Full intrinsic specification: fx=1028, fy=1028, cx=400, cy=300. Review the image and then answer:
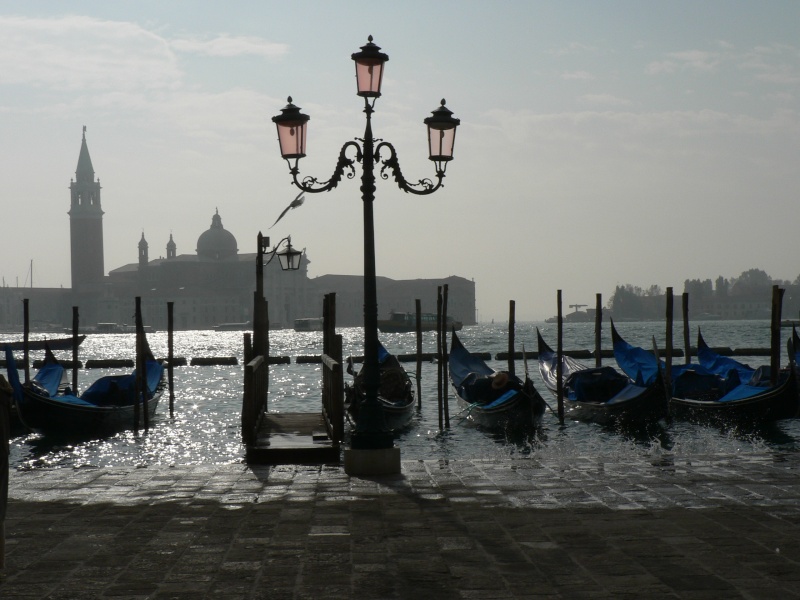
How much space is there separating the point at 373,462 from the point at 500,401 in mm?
8613

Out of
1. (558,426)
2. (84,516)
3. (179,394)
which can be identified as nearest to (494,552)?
(84,516)

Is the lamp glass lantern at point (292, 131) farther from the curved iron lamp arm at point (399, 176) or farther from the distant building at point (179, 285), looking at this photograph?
the distant building at point (179, 285)

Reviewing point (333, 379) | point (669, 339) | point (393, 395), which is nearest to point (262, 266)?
point (393, 395)

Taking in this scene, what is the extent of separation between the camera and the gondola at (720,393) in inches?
553

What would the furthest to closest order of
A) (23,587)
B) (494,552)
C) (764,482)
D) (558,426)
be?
(558,426) < (764,482) < (494,552) < (23,587)

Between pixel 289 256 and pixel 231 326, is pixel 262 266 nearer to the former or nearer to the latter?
pixel 289 256

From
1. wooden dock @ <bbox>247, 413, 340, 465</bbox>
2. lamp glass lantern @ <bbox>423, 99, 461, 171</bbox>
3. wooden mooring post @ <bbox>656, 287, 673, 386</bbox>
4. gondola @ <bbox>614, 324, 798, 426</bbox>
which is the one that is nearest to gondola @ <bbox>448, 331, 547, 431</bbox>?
gondola @ <bbox>614, 324, 798, 426</bbox>

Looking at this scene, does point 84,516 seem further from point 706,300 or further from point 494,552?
point 706,300

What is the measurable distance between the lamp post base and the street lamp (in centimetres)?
6

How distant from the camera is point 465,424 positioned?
16672 millimetres

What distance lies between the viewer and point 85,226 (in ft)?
347

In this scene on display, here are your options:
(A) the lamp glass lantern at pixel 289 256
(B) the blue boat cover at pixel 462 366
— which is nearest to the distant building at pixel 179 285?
(B) the blue boat cover at pixel 462 366

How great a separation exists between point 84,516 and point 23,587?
5.00ft

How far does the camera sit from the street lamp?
283 inches
